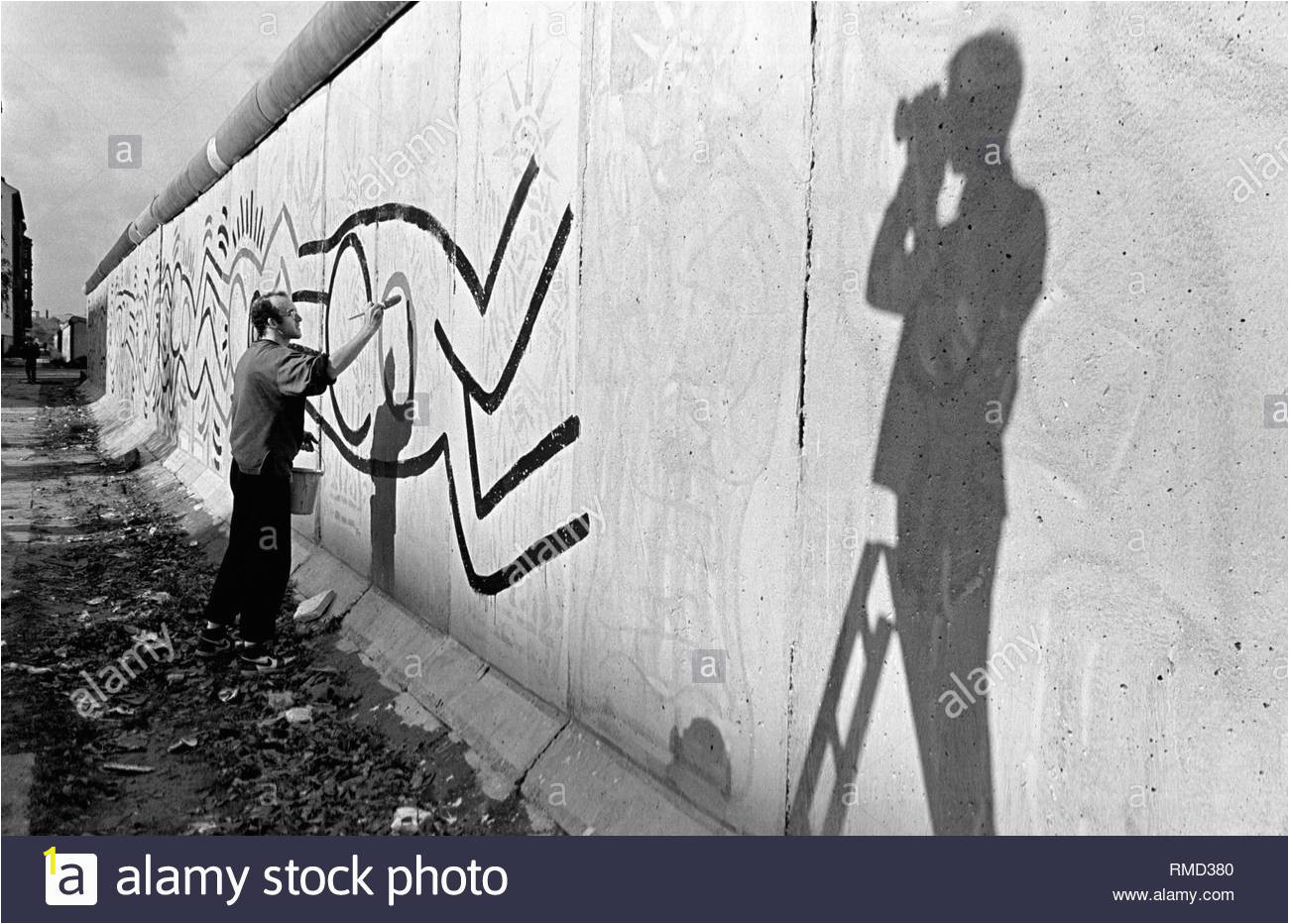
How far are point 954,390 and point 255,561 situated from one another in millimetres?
4224

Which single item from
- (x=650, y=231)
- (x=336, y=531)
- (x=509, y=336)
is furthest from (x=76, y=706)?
(x=650, y=231)

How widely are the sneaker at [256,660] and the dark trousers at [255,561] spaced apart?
0.21 ft

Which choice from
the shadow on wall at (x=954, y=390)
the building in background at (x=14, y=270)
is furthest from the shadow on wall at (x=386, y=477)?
the building in background at (x=14, y=270)

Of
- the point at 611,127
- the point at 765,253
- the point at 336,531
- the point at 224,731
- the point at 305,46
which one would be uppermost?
the point at 305,46

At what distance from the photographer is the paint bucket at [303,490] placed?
558 centimetres

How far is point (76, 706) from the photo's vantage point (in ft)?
14.9

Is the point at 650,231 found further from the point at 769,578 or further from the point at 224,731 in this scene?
the point at 224,731

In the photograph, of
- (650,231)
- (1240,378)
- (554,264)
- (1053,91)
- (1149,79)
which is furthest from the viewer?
(554,264)

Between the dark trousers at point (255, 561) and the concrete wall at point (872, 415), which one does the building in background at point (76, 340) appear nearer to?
the dark trousers at point (255, 561)

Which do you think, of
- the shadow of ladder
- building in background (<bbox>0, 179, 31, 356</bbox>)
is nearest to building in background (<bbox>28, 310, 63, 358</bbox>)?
building in background (<bbox>0, 179, 31, 356</bbox>)

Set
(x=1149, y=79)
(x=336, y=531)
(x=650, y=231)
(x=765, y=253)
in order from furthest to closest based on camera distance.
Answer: (x=336, y=531)
(x=650, y=231)
(x=765, y=253)
(x=1149, y=79)

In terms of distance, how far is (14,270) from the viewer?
1852 inches

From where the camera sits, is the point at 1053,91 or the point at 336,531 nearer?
the point at 1053,91

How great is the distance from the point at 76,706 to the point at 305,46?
4.42 m
